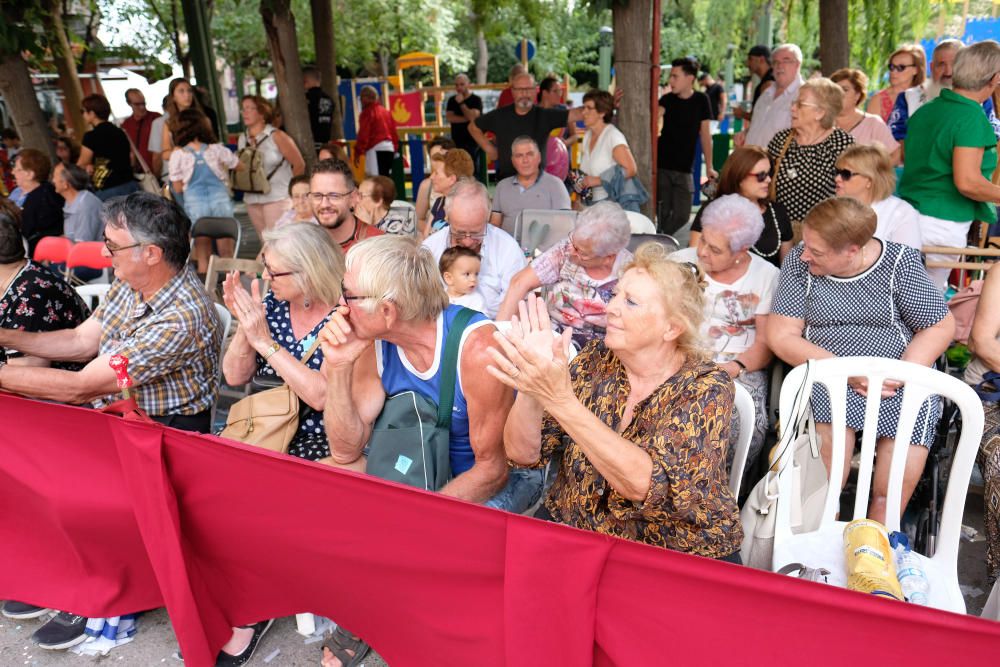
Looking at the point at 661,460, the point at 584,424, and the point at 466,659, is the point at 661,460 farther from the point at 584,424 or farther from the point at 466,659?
the point at 466,659

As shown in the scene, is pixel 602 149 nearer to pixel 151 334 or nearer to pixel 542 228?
pixel 542 228

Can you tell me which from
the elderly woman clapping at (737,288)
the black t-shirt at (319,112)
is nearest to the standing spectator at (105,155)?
the black t-shirt at (319,112)

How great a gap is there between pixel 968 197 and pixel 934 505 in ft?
7.44

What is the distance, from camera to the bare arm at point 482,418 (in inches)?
99.6

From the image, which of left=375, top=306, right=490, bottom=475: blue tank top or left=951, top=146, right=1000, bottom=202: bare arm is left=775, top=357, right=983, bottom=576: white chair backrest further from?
left=951, top=146, right=1000, bottom=202: bare arm

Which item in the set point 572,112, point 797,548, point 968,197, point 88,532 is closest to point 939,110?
point 968,197

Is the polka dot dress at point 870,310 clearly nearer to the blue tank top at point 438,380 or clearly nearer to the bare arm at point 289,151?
the blue tank top at point 438,380

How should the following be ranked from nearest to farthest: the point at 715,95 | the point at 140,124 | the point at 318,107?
the point at 140,124 → the point at 318,107 → the point at 715,95

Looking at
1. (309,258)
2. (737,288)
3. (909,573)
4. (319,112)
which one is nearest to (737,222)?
(737,288)

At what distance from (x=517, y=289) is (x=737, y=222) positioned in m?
1.16

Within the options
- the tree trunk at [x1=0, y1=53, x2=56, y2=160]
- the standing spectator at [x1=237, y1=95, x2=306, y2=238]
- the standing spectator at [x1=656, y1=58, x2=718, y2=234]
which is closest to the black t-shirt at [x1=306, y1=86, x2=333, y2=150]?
the standing spectator at [x1=237, y1=95, x2=306, y2=238]

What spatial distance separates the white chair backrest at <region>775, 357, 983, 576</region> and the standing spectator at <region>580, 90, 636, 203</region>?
12.4ft

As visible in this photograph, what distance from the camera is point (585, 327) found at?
12.7 feet

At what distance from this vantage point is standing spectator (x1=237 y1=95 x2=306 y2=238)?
7289mm
